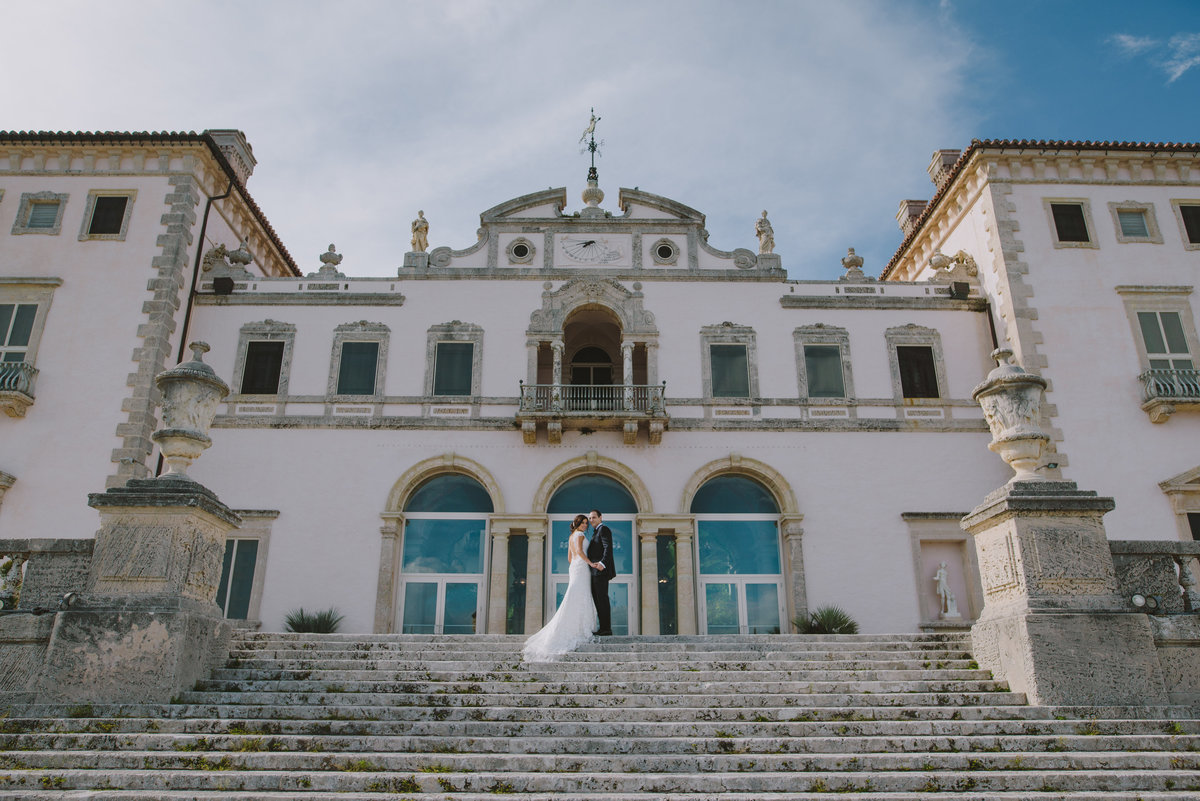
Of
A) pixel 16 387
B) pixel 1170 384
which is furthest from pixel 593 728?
pixel 1170 384

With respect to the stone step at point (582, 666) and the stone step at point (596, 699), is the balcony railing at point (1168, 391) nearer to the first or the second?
the stone step at point (582, 666)

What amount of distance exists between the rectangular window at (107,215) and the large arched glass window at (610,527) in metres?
12.5

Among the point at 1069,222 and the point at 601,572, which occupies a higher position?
the point at 1069,222

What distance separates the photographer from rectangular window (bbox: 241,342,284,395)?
779 inches

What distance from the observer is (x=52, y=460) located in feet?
56.8

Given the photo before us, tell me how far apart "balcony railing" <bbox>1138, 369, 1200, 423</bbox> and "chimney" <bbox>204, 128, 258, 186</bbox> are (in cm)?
2418

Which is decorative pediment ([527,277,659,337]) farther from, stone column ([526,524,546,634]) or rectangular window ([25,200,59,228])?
rectangular window ([25,200,59,228])

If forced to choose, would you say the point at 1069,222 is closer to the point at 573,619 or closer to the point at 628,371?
the point at 628,371

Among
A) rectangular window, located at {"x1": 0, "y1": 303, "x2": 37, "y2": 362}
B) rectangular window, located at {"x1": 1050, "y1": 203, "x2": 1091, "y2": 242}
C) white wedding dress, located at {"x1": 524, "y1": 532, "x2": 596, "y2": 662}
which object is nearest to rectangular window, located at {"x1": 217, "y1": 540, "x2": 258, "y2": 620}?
rectangular window, located at {"x1": 0, "y1": 303, "x2": 37, "y2": 362}

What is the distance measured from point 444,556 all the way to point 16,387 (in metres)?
9.83

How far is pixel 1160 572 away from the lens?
29.4ft

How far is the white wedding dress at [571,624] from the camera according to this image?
1017cm

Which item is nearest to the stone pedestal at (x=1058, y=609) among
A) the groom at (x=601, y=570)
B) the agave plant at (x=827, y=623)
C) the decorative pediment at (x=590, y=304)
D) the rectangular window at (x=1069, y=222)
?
the groom at (x=601, y=570)

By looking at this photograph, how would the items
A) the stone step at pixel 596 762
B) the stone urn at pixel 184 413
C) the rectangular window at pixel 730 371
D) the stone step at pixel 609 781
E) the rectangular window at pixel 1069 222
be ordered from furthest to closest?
the rectangular window at pixel 1069 222
the rectangular window at pixel 730 371
the stone urn at pixel 184 413
the stone step at pixel 596 762
the stone step at pixel 609 781
